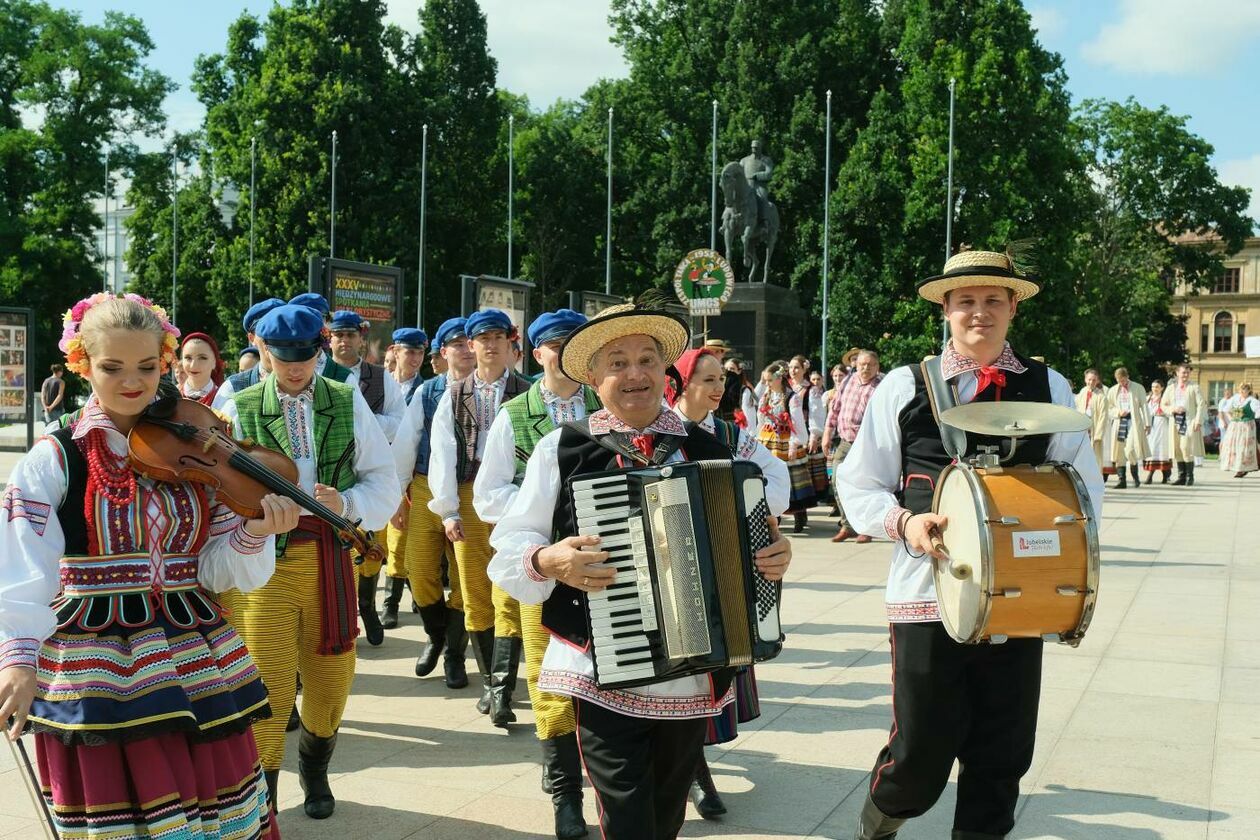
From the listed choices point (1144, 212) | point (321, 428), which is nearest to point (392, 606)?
point (321, 428)

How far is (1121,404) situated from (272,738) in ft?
64.3

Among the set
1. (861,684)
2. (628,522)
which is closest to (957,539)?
(628,522)

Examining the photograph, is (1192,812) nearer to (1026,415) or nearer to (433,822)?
(1026,415)

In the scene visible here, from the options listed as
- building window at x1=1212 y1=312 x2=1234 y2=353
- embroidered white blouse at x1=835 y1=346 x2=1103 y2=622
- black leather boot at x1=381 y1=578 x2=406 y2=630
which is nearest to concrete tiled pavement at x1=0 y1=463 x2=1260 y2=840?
black leather boot at x1=381 y1=578 x2=406 y2=630

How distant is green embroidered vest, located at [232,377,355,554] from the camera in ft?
16.6

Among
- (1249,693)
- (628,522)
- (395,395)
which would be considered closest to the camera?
(628,522)

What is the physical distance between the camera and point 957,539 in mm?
3637

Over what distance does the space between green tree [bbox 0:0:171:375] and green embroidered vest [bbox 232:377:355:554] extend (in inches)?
1591

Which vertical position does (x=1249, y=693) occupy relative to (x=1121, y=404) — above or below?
below

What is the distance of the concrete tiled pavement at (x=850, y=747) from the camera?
190 inches

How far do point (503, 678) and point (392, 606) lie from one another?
304cm

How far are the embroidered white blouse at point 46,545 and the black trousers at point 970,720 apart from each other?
2.04 metres

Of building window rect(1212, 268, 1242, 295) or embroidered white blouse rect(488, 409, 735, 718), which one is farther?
building window rect(1212, 268, 1242, 295)

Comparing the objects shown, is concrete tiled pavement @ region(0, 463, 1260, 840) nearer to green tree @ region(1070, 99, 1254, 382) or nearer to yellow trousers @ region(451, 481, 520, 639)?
yellow trousers @ region(451, 481, 520, 639)
